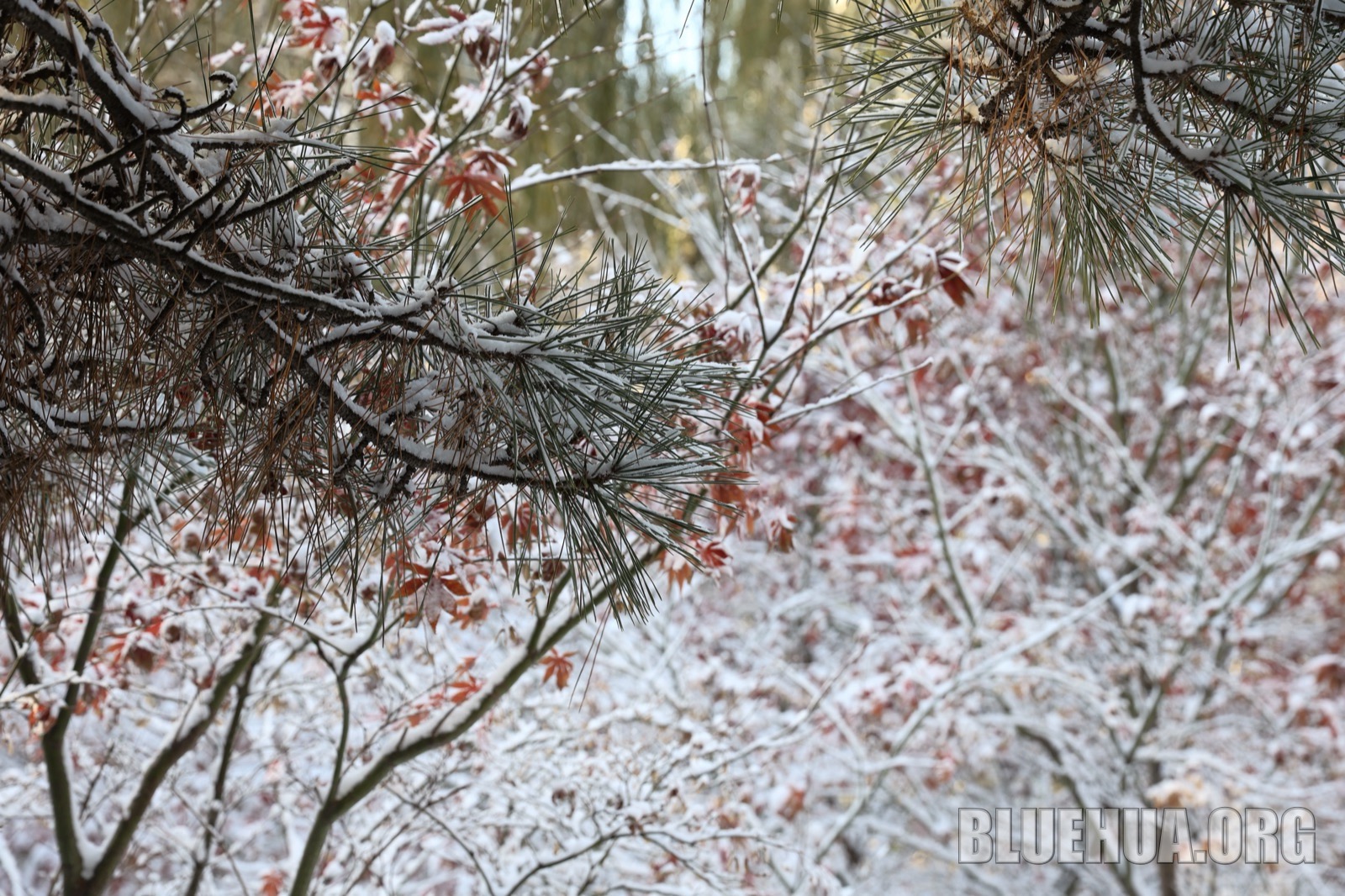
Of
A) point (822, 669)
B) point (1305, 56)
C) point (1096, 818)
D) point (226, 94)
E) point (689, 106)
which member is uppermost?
point (689, 106)

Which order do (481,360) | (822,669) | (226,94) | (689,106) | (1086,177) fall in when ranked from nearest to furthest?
(226,94), (481,360), (1086,177), (822,669), (689,106)

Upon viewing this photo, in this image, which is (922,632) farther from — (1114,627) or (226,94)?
(226,94)

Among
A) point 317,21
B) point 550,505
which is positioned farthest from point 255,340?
point 317,21

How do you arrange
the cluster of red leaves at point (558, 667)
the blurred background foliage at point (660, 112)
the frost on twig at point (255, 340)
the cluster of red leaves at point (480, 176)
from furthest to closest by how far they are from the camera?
the blurred background foliage at point (660, 112), the cluster of red leaves at point (558, 667), the cluster of red leaves at point (480, 176), the frost on twig at point (255, 340)

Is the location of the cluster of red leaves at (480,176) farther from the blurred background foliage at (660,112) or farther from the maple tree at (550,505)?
the blurred background foliage at (660,112)

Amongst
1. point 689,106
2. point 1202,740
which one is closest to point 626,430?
point 1202,740

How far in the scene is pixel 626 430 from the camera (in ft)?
4.03

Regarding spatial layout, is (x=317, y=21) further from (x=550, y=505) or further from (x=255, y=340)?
(x=255, y=340)

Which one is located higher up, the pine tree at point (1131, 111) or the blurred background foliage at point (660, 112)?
the blurred background foliage at point (660, 112)

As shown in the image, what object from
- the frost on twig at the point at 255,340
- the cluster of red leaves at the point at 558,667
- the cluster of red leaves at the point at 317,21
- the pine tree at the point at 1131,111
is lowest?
the frost on twig at the point at 255,340

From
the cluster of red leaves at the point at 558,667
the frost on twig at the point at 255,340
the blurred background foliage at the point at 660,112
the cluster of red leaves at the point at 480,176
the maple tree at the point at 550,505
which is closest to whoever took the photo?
the frost on twig at the point at 255,340

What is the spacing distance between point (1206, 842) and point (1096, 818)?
19.4 inches

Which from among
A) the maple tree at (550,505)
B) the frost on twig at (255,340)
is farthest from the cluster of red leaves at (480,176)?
the frost on twig at (255,340)

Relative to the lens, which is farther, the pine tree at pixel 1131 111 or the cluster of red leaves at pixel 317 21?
the cluster of red leaves at pixel 317 21
